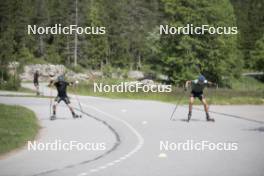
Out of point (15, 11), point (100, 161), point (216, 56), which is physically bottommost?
point (100, 161)

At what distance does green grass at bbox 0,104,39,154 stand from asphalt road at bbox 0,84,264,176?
1.40ft

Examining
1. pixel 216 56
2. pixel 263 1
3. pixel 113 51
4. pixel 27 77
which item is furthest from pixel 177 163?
pixel 263 1

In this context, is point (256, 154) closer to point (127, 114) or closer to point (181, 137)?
point (181, 137)

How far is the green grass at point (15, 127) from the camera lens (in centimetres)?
1611

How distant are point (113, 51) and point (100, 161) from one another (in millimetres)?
89687

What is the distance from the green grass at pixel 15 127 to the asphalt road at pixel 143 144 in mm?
426

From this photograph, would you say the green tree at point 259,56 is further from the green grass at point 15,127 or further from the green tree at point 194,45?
the green grass at point 15,127

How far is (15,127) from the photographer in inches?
792

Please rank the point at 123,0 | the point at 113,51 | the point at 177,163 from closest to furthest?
the point at 177,163 → the point at 113,51 → the point at 123,0

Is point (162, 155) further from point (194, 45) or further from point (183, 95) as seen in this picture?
point (194, 45)

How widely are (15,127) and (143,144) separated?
5.58 meters

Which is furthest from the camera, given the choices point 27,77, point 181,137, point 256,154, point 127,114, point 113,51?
point 113,51

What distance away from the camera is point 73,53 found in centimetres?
9062

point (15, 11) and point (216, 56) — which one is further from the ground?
point (15, 11)
